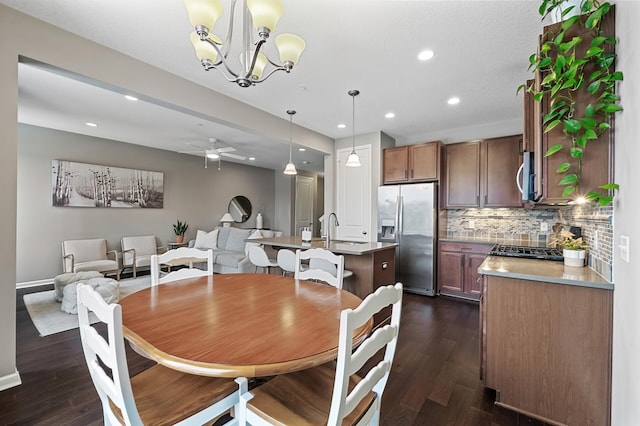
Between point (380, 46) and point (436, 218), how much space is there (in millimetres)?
2768

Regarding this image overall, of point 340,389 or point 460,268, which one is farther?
point 460,268

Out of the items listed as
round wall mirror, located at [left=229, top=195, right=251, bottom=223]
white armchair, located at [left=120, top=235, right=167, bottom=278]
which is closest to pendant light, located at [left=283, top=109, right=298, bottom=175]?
white armchair, located at [left=120, top=235, right=167, bottom=278]

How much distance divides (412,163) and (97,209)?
18.9 feet

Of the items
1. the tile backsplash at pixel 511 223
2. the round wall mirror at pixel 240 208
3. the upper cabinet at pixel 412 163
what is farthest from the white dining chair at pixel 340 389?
the round wall mirror at pixel 240 208

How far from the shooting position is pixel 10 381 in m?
1.94

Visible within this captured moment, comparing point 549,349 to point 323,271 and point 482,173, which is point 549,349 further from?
point 482,173

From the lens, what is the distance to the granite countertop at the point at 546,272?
1.56m

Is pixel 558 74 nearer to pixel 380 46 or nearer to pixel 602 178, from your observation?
pixel 602 178

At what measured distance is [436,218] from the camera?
4.27 metres

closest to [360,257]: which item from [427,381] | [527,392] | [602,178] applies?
[427,381]

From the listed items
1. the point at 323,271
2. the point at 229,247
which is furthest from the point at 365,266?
the point at 229,247

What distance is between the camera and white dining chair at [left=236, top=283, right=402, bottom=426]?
863 mm

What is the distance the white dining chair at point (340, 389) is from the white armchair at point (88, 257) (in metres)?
4.78

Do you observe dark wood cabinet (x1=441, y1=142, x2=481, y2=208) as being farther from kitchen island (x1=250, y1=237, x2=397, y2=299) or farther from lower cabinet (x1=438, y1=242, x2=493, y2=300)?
kitchen island (x1=250, y1=237, x2=397, y2=299)
